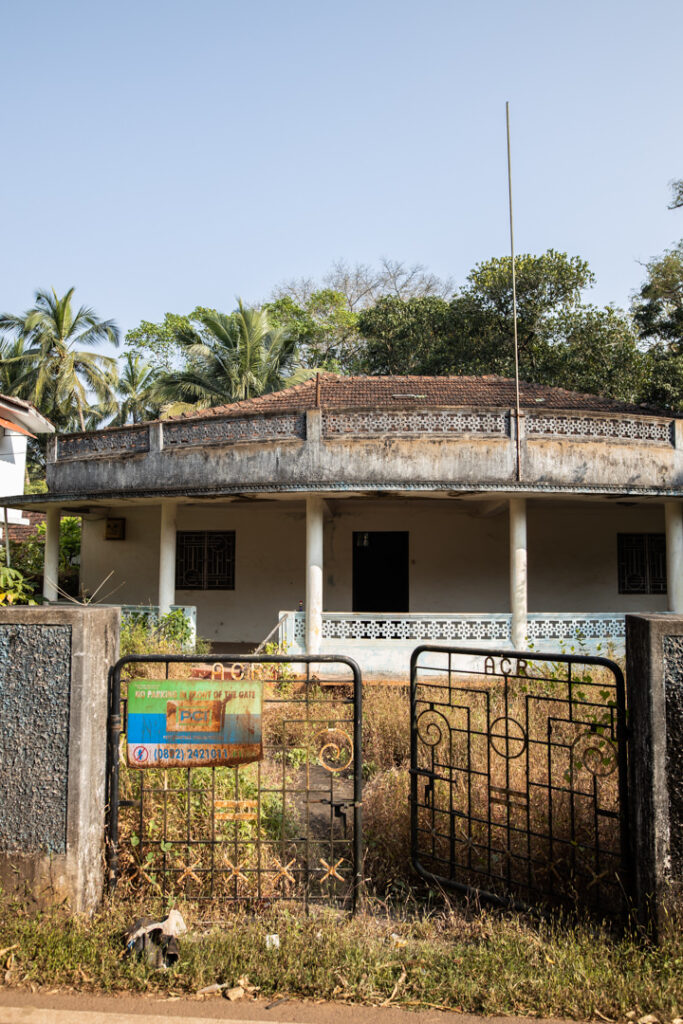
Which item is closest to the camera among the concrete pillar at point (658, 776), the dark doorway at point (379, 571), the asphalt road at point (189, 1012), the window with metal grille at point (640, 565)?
the asphalt road at point (189, 1012)

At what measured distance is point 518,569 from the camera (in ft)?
38.0

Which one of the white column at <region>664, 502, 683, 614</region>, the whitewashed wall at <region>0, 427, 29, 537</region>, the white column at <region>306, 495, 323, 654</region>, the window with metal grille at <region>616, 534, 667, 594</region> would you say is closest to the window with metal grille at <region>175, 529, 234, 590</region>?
the white column at <region>306, 495, 323, 654</region>

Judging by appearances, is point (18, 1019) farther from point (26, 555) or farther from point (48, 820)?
point (26, 555)

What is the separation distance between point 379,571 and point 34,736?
11.3 m

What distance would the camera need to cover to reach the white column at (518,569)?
11.3 m

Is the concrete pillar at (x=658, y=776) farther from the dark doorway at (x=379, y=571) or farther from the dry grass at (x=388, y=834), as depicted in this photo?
the dark doorway at (x=379, y=571)

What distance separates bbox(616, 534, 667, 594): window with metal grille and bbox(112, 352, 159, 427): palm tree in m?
25.6

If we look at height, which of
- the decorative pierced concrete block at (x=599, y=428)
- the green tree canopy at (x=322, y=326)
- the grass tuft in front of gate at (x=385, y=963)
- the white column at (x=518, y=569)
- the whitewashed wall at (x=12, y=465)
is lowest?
the grass tuft in front of gate at (x=385, y=963)

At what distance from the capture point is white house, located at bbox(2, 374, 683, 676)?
37.3 feet

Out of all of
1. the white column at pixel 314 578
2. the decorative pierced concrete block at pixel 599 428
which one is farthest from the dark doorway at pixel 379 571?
the decorative pierced concrete block at pixel 599 428

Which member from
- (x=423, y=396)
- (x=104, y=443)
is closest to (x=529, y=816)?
(x=104, y=443)

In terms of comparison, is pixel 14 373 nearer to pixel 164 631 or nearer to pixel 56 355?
pixel 56 355

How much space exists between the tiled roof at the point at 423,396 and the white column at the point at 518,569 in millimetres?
3996

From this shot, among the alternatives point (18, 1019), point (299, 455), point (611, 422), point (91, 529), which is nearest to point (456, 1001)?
point (18, 1019)
